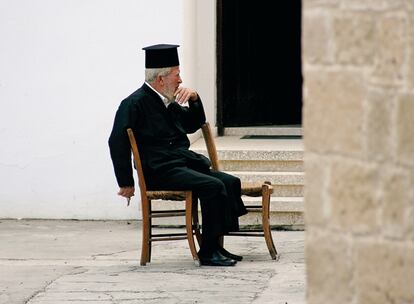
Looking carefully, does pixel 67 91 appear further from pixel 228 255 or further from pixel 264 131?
pixel 228 255

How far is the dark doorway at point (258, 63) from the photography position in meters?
14.1

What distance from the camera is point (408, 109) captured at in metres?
5.05

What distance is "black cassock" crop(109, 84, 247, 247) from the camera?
10.1 metres

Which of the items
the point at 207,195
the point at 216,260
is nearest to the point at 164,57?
the point at 207,195

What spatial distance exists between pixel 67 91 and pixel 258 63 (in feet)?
8.08

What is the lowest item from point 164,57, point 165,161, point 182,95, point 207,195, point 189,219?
point 189,219

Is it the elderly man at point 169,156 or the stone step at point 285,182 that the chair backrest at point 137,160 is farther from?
the stone step at point 285,182

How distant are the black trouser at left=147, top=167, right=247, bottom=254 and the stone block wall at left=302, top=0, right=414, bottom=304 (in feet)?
15.6

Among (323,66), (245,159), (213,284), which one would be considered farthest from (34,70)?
(323,66)

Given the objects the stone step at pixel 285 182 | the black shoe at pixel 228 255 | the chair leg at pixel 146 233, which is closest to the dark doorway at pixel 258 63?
the stone step at pixel 285 182

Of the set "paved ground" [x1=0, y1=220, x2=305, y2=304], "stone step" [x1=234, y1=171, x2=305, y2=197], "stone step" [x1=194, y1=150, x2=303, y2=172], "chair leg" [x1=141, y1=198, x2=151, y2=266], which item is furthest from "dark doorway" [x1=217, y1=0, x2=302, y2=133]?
"chair leg" [x1=141, y1=198, x2=151, y2=266]

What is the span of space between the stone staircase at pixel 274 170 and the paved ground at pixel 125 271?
0.19m

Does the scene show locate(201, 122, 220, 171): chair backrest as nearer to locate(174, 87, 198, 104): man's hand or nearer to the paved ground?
locate(174, 87, 198, 104): man's hand

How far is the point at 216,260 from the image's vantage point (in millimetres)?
10109
